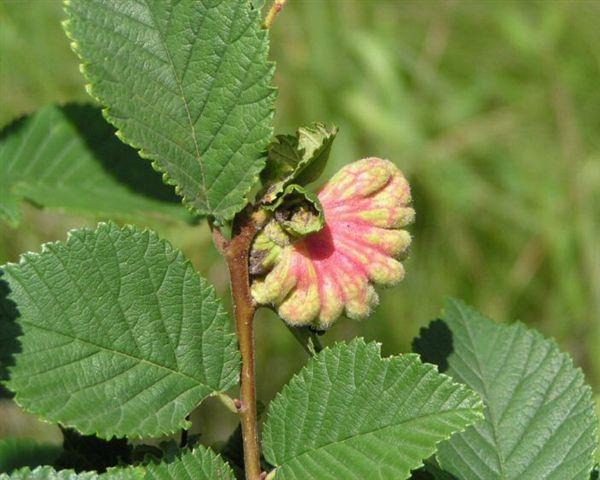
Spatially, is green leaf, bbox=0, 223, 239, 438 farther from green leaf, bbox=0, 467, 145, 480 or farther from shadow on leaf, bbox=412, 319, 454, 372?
shadow on leaf, bbox=412, 319, 454, 372

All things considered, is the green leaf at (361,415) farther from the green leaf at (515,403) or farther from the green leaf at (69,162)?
the green leaf at (69,162)

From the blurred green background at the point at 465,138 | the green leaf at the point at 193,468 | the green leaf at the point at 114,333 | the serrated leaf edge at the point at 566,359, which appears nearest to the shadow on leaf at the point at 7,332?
the green leaf at the point at 114,333

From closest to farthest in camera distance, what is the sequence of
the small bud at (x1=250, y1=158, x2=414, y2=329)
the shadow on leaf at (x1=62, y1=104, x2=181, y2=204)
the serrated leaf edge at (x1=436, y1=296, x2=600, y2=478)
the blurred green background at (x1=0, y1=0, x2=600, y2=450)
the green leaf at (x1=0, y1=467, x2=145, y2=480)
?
the green leaf at (x1=0, y1=467, x2=145, y2=480) < the small bud at (x1=250, y1=158, x2=414, y2=329) < the serrated leaf edge at (x1=436, y1=296, x2=600, y2=478) < the shadow on leaf at (x1=62, y1=104, x2=181, y2=204) < the blurred green background at (x1=0, y1=0, x2=600, y2=450)

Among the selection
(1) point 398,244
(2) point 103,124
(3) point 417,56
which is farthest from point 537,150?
(1) point 398,244

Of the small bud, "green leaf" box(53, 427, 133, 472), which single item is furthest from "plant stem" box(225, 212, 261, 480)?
"green leaf" box(53, 427, 133, 472)

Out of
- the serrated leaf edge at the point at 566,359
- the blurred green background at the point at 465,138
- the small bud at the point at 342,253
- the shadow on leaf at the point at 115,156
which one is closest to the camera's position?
the small bud at the point at 342,253

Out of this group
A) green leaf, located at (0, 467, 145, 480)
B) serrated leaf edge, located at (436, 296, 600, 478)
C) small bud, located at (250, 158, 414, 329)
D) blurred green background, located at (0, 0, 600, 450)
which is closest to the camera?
green leaf, located at (0, 467, 145, 480)
